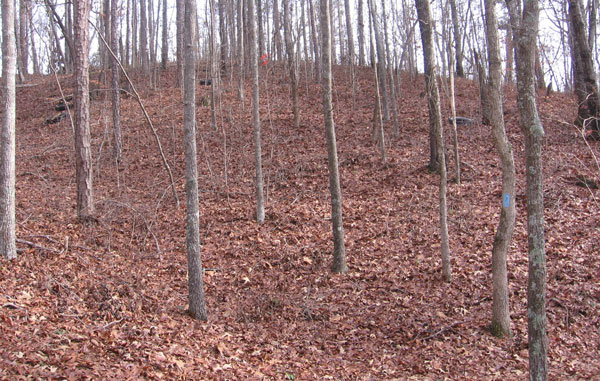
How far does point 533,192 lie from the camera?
438 cm

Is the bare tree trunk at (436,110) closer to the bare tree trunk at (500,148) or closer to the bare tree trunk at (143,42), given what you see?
the bare tree trunk at (500,148)

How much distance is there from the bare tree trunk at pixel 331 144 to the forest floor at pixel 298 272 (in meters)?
0.39

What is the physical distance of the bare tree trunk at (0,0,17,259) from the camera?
6.54 meters

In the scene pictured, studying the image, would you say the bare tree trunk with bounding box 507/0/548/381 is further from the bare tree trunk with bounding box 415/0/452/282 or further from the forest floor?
the bare tree trunk with bounding box 415/0/452/282

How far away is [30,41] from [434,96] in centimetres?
3509

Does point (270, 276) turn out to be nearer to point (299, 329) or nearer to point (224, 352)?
point (299, 329)

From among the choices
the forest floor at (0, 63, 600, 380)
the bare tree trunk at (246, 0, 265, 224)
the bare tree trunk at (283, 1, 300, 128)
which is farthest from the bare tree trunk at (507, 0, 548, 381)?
the bare tree trunk at (283, 1, 300, 128)

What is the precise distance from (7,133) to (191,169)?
2.87 m

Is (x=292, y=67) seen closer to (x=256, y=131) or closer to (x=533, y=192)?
A: (x=256, y=131)

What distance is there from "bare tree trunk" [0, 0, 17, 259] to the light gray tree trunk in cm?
268

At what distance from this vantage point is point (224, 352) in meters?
5.82

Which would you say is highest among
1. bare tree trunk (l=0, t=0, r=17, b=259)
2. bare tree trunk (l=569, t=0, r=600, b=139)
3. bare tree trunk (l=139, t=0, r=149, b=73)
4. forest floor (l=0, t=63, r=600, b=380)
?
bare tree trunk (l=139, t=0, r=149, b=73)

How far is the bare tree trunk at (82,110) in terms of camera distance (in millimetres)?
9336

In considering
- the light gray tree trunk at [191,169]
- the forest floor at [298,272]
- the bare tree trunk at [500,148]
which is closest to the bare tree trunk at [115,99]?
the forest floor at [298,272]
